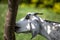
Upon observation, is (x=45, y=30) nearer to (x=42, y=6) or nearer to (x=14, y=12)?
(x=14, y=12)

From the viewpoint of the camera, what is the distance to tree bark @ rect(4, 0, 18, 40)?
2223 millimetres

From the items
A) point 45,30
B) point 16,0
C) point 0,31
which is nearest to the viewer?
point 16,0

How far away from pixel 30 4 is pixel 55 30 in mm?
3550

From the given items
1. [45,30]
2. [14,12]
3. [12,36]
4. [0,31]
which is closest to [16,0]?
[14,12]

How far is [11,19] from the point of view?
2.28 meters

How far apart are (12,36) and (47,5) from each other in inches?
148

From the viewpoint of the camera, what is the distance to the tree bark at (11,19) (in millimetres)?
2223

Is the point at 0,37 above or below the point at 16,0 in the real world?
below

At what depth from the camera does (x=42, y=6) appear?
6023 mm

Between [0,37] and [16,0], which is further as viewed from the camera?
[0,37]

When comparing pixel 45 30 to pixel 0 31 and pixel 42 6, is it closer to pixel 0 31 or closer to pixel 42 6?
pixel 0 31

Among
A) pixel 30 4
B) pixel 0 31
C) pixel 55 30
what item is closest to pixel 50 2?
pixel 30 4

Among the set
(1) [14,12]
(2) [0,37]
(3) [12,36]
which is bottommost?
(2) [0,37]

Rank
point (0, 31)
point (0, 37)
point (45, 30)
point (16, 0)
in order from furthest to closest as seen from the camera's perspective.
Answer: point (0, 31)
point (0, 37)
point (45, 30)
point (16, 0)
